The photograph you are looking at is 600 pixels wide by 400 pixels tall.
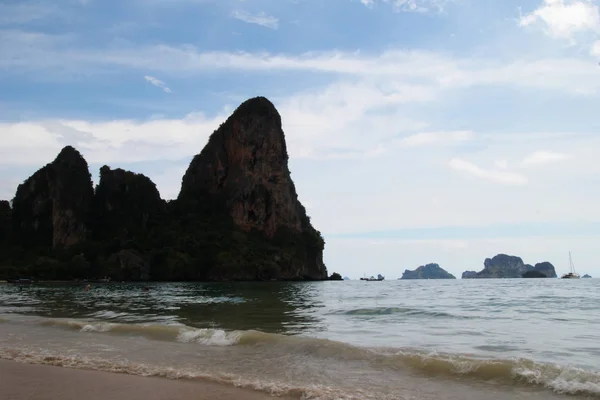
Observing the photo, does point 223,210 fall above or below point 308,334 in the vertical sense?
above

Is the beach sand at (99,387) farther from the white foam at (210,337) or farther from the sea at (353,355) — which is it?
the white foam at (210,337)

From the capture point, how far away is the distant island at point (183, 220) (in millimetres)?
108875

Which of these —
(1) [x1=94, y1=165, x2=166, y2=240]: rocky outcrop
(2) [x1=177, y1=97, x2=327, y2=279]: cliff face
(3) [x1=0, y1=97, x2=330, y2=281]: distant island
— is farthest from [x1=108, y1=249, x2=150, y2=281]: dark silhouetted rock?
(2) [x1=177, y1=97, x2=327, y2=279]: cliff face

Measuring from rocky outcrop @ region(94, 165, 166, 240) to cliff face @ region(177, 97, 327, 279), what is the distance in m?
10.0

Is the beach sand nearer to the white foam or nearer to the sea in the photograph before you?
the sea

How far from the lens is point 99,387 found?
274 inches

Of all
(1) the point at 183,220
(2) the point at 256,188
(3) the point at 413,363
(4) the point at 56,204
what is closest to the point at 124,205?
(1) the point at 183,220

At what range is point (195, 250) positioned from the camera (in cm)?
11700

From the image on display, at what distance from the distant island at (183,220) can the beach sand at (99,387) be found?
100545mm

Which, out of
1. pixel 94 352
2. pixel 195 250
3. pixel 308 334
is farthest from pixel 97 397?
pixel 195 250

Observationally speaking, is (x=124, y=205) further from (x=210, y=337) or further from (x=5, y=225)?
(x=210, y=337)

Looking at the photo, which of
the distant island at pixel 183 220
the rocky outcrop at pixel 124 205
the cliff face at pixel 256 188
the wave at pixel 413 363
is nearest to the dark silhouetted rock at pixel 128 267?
the distant island at pixel 183 220

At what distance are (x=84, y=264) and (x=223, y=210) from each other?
131 ft

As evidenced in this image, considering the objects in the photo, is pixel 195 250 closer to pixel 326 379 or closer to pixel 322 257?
pixel 322 257
